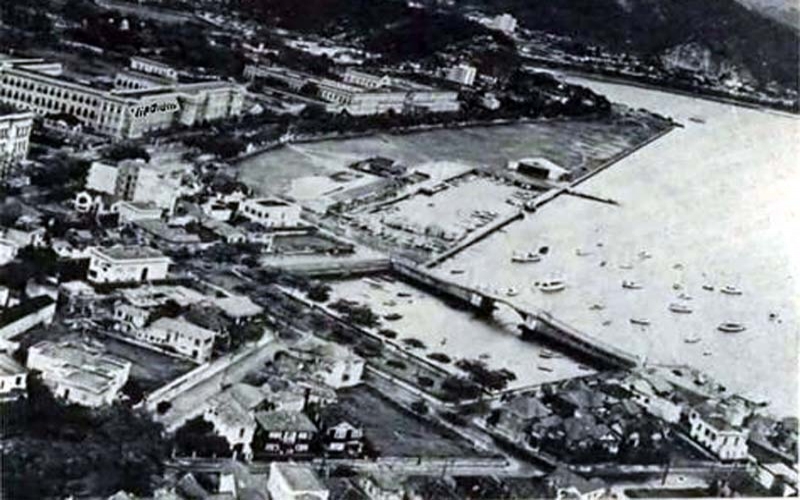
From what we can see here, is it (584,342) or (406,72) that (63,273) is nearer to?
(584,342)

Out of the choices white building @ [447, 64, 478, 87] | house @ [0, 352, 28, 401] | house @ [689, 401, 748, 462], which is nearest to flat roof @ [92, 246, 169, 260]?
house @ [0, 352, 28, 401]

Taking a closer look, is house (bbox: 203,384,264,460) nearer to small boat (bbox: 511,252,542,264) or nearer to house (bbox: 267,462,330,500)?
house (bbox: 267,462,330,500)

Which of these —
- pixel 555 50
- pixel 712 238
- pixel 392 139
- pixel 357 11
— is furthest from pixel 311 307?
pixel 555 50

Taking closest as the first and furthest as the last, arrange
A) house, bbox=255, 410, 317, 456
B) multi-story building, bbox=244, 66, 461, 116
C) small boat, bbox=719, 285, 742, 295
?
house, bbox=255, 410, 317, 456
small boat, bbox=719, 285, 742, 295
multi-story building, bbox=244, 66, 461, 116

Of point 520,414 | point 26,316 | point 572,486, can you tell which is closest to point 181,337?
point 26,316

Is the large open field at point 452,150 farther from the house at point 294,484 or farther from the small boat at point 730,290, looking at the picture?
the house at point 294,484

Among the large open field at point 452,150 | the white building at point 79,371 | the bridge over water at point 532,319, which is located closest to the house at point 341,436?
the white building at point 79,371

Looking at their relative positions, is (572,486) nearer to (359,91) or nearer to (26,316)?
(26,316)
